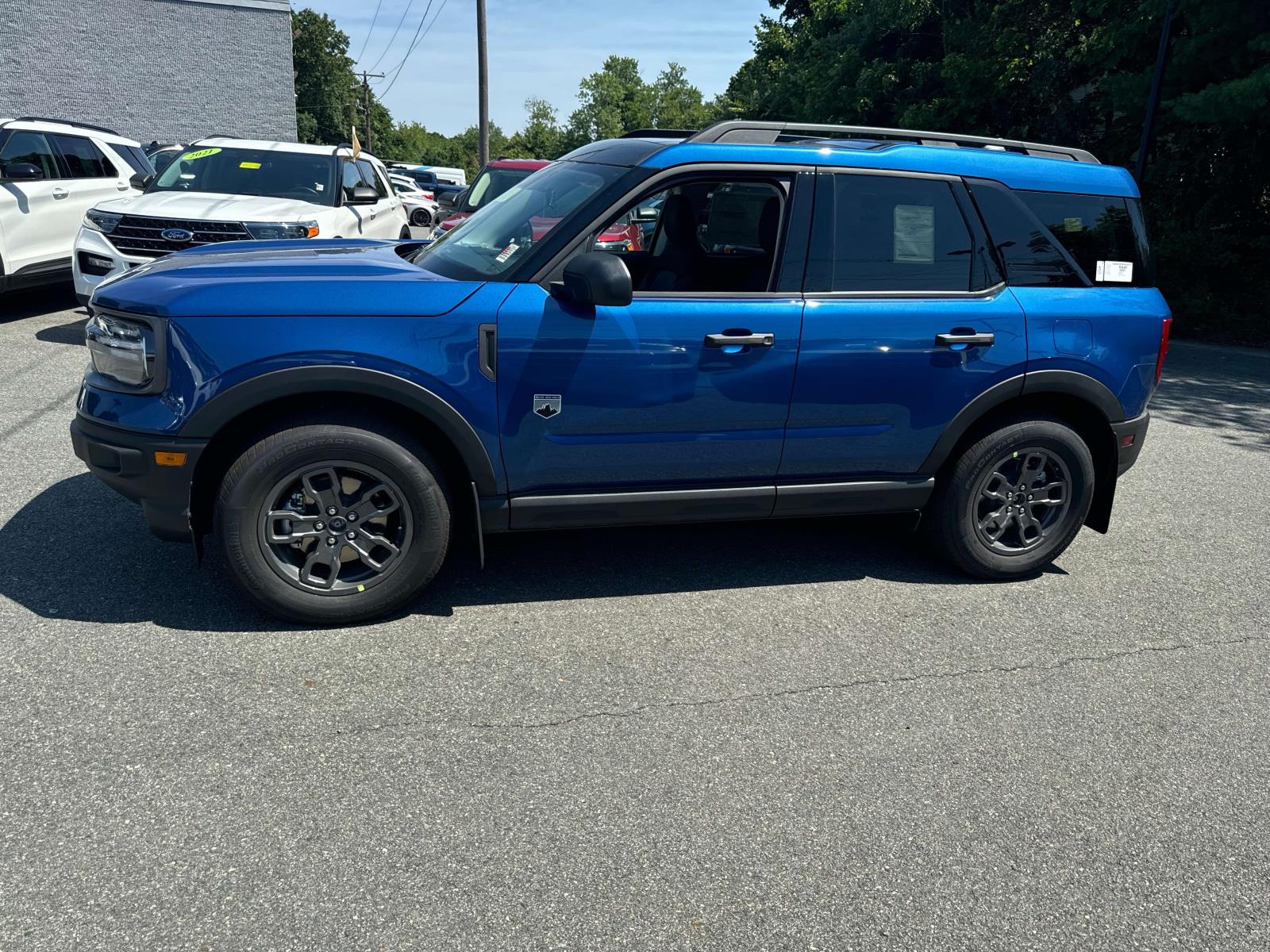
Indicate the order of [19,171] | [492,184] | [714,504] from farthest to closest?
[492,184] → [19,171] → [714,504]

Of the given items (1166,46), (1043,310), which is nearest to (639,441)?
(1043,310)

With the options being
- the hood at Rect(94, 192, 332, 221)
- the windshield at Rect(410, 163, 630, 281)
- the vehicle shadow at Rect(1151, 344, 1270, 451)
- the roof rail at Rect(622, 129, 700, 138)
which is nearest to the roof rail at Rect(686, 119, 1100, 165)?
the roof rail at Rect(622, 129, 700, 138)

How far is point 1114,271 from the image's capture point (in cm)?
460

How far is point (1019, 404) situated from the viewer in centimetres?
464

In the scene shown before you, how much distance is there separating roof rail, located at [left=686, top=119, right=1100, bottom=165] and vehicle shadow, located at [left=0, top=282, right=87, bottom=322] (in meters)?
8.01

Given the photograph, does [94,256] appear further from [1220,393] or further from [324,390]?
[1220,393]

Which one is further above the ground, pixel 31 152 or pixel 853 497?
pixel 31 152

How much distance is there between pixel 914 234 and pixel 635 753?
2.53m

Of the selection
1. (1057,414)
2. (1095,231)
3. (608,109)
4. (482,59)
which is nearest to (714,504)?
(1057,414)

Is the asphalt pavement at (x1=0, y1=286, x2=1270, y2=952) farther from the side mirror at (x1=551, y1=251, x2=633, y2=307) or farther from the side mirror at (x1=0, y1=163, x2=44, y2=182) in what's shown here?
the side mirror at (x1=0, y1=163, x2=44, y2=182)

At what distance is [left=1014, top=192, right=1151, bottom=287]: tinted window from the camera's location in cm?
453

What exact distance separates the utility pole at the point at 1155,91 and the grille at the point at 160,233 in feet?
37.6

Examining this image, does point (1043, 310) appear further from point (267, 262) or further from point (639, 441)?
point (267, 262)

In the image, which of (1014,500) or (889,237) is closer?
(889,237)
